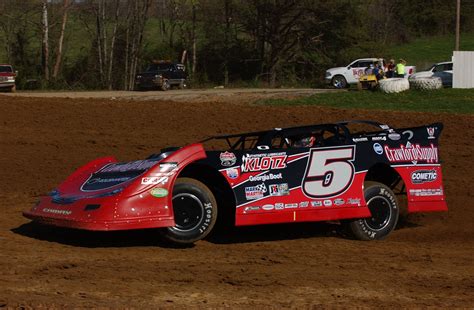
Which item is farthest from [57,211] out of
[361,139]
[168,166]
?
[361,139]

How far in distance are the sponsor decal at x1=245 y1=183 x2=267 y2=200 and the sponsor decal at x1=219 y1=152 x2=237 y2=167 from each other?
0.32m

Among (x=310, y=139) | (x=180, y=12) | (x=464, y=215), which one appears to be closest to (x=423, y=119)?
(x=464, y=215)

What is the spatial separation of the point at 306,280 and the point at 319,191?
6.65 ft

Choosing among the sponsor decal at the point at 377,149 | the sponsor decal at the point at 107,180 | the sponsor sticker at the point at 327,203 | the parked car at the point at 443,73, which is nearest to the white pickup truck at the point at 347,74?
the parked car at the point at 443,73

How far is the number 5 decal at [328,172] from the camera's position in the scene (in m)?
8.45

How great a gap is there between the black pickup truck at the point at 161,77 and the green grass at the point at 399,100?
1334 cm

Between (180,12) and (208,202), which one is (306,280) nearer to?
(208,202)

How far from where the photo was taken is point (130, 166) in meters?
8.43

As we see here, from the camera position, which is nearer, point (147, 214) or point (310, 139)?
point (147, 214)

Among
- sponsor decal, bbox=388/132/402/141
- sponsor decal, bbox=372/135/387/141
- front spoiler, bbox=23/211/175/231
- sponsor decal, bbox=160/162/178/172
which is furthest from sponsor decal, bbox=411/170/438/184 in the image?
front spoiler, bbox=23/211/175/231

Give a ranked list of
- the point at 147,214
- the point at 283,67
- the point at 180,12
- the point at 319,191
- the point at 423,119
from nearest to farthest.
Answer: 1. the point at 147,214
2. the point at 319,191
3. the point at 423,119
4. the point at 283,67
5. the point at 180,12

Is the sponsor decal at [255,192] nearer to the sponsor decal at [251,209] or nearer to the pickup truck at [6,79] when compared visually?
the sponsor decal at [251,209]

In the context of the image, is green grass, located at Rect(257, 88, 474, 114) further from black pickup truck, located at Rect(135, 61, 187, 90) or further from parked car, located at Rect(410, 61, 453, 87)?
black pickup truck, located at Rect(135, 61, 187, 90)

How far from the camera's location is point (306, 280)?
6.59 metres
